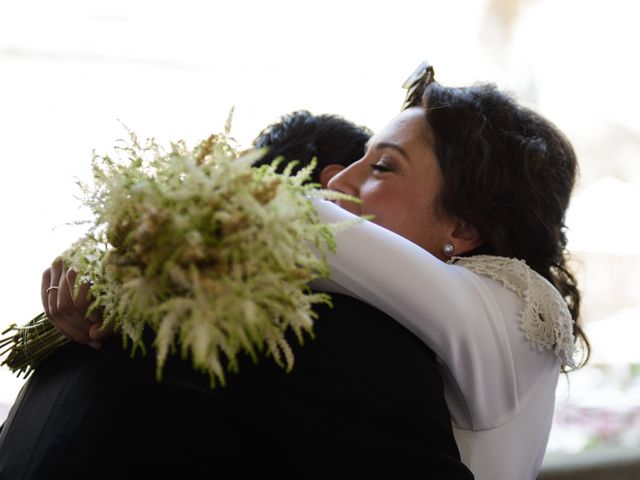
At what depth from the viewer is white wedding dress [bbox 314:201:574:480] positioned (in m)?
1.01

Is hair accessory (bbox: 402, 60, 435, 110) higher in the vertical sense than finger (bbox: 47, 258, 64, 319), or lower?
higher

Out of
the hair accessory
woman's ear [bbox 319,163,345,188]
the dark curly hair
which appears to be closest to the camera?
the dark curly hair

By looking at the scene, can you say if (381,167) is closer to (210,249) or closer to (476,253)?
(476,253)

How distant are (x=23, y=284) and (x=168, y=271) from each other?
5.98 ft

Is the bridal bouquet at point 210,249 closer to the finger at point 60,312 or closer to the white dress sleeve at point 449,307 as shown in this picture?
the white dress sleeve at point 449,307

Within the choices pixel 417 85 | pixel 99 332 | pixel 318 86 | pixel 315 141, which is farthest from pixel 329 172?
pixel 318 86

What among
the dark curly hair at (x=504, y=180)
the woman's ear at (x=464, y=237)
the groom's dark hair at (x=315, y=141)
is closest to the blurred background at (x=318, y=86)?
the groom's dark hair at (x=315, y=141)

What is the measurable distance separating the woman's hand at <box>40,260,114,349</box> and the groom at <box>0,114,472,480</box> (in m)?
0.10

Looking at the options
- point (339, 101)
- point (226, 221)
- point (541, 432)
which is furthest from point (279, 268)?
point (339, 101)

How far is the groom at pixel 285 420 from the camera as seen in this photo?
0.95 meters

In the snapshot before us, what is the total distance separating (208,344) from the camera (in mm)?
712

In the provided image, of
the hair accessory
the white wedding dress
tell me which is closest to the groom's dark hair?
the hair accessory

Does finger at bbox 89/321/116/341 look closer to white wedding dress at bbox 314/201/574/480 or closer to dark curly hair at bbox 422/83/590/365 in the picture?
white wedding dress at bbox 314/201/574/480

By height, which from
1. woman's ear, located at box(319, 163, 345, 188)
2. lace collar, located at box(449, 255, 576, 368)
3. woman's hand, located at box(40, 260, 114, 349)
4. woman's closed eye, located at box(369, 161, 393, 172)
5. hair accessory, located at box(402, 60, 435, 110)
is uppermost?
hair accessory, located at box(402, 60, 435, 110)
